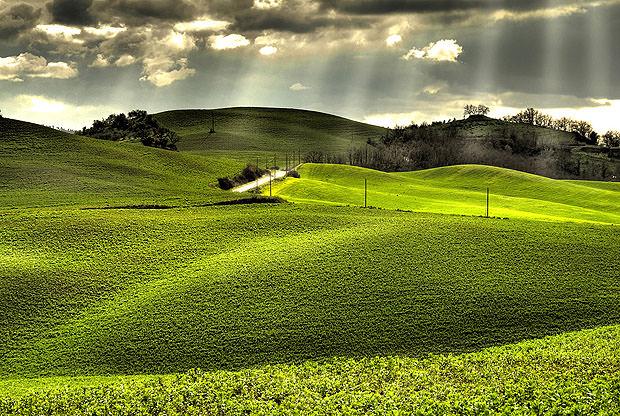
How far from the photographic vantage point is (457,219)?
66.3 m

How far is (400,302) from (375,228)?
19140 millimetres

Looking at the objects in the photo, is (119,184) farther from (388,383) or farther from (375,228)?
(388,383)

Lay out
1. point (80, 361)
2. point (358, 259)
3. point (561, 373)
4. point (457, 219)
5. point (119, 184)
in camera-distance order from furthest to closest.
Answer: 1. point (119, 184)
2. point (457, 219)
3. point (358, 259)
4. point (80, 361)
5. point (561, 373)

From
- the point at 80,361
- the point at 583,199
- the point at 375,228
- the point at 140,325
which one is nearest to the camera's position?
the point at 80,361

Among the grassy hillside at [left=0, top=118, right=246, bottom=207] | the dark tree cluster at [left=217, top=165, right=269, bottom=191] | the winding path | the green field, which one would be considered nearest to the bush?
the dark tree cluster at [left=217, top=165, right=269, bottom=191]

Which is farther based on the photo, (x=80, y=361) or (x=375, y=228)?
(x=375, y=228)

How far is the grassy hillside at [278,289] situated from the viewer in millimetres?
37594

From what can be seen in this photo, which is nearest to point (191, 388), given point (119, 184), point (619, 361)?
point (619, 361)

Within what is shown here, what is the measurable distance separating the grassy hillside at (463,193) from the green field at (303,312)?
23.5 metres

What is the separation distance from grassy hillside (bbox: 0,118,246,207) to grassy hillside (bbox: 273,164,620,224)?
1739 cm

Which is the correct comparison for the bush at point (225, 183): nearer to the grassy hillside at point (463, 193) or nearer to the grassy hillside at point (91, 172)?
the grassy hillside at point (91, 172)

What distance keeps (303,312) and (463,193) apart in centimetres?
8209

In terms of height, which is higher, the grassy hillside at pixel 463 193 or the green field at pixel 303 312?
the grassy hillside at pixel 463 193

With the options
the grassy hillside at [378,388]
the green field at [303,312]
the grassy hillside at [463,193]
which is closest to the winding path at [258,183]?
the grassy hillside at [463,193]
